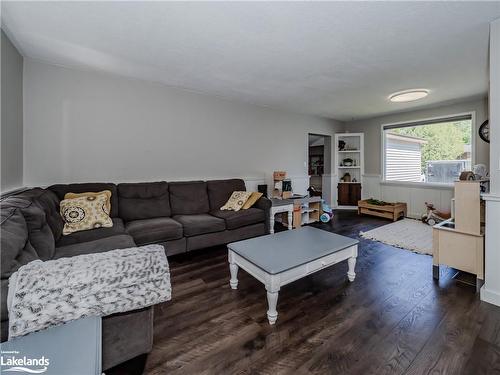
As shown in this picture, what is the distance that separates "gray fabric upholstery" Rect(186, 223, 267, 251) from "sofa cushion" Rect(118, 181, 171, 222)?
64cm

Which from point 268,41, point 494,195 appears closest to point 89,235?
point 268,41

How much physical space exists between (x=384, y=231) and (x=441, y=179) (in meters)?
2.15

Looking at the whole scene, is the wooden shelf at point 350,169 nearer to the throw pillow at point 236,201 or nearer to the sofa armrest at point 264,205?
the sofa armrest at point 264,205

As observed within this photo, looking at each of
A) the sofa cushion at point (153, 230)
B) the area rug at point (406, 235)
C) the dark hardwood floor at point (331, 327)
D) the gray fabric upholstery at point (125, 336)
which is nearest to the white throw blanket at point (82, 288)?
the gray fabric upholstery at point (125, 336)

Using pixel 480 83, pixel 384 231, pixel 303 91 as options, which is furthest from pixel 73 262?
pixel 480 83

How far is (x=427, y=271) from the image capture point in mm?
2492

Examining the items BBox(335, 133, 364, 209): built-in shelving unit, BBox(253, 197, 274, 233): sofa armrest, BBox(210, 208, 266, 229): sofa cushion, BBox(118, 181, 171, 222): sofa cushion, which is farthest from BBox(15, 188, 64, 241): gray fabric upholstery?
BBox(335, 133, 364, 209): built-in shelving unit

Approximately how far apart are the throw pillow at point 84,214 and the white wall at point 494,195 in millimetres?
3577

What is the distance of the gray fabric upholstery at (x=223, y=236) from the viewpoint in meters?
2.92

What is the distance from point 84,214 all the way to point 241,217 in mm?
1833

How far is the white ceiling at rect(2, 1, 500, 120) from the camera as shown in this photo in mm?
1821

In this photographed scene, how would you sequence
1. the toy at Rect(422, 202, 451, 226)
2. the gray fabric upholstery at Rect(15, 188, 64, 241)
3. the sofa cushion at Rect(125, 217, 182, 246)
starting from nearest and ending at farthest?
the gray fabric upholstery at Rect(15, 188, 64, 241)
the sofa cushion at Rect(125, 217, 182, 246)
the toy at Rect(422, 202, 451, 226)
